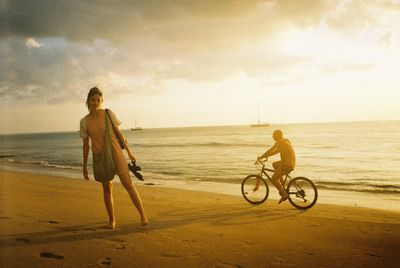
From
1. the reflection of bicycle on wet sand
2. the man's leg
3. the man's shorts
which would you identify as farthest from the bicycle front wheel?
the man's shorts

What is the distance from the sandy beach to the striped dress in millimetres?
1206

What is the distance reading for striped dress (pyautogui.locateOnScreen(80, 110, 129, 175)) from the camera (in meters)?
5.35

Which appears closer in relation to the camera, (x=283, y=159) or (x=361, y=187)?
(x=283, y=159)

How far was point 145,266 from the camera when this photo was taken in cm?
395

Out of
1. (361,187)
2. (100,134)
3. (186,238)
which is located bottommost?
(361,187)

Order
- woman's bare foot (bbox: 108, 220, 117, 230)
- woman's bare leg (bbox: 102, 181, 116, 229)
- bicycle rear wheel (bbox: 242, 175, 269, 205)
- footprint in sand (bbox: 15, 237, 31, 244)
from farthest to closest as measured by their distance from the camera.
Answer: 1. bicycle rear wheel (bbox: 242, 175, 269, 205)
2. woman's bare foot (bbox: 108, 220, 117, 230)
3. woman's bare leg (bbox: 102, 181, 116, 229)
4. footprint in sand (bbox: 15, 237, 31, 244)

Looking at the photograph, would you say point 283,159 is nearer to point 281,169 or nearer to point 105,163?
point 281,169

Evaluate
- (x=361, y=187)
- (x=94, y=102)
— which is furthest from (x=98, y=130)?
(x=361, y=187)

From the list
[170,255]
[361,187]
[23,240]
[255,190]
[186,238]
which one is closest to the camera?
A: [170,255]

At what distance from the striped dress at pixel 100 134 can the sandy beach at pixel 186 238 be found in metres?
1.21

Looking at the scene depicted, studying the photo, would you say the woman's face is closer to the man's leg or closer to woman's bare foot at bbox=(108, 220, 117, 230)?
woman's bare foot at bbox=(108, 220, 117, 230)

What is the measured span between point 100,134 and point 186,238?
2.31 m

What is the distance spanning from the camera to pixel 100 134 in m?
5.35

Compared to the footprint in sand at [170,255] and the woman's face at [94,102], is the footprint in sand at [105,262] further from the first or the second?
the woman's face at [94,102]
